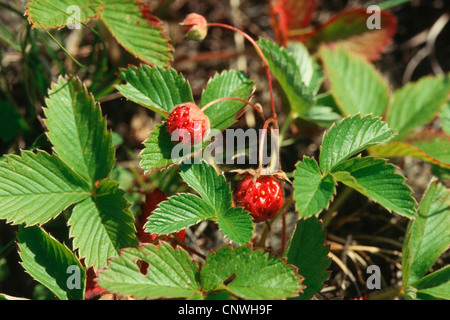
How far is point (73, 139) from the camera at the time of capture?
1357 mm

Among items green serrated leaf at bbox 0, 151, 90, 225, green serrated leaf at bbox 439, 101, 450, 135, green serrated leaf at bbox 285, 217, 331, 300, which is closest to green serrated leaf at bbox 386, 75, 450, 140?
green serrated leaf at bbox 439, 101, 450, 135

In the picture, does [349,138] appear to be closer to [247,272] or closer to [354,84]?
[247,272]

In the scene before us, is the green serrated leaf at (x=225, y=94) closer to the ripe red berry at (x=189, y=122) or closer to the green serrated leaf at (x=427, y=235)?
the ripe red berry at (x=189, y=122)

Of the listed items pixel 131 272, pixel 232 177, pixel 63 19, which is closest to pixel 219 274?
pixel 131 272

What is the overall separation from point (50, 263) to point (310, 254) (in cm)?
73

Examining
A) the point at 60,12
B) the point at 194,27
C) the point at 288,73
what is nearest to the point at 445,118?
the point at 288,73

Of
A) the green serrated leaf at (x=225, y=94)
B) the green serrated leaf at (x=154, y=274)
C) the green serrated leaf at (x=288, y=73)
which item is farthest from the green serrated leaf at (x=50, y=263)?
the green serrated leaf at (x=288, y=73)

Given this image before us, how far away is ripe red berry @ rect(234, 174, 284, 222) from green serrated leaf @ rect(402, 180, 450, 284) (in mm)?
441

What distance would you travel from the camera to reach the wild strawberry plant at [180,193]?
1173mm

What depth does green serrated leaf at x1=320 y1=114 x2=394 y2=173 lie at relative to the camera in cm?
124

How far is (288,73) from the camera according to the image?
1.49 meters

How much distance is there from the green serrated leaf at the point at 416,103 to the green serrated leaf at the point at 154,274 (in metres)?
0.96

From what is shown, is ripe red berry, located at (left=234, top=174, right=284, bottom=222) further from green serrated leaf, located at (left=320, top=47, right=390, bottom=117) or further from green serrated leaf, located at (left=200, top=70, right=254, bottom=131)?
green serrated leaf, located at (left=320, top=47, right=390, bottom=117)

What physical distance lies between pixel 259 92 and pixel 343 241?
758mm
